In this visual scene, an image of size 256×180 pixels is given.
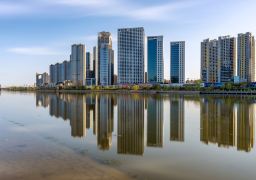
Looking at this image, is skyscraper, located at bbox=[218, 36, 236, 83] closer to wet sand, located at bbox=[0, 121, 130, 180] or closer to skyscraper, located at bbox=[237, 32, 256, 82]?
skyscraper, located at bbox=[237, 32, 256, 82]

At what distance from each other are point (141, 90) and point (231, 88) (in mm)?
54467

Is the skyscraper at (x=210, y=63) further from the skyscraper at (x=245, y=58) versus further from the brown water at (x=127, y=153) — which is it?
the brown water at (x=127, y=153)

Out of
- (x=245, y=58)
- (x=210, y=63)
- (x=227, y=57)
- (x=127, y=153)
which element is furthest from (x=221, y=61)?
(x=127, y=153)

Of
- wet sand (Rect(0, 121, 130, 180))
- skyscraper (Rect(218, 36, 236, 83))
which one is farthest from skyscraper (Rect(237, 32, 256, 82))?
wet sand (Rect(0, 121, 130, 180))

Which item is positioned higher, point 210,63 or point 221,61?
point 221,61

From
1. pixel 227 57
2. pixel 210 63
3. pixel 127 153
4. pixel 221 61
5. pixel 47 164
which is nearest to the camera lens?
pixel 47 164

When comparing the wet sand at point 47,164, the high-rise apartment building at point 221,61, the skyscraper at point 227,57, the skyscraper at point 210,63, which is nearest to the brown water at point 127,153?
the wet sand at point 47,164

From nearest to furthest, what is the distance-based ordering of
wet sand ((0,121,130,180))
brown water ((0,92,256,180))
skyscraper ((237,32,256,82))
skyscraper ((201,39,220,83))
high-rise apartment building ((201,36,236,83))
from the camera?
wet sand ((0,121,130,180)), brown water ((0,92,256,180)), high-rise apartment building ((201,36,236,83)), skyscraper ((201,39,220,83)), skyscraper ((237,32,256,82))

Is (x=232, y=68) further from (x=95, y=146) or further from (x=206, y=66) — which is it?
(x=95, y=146)

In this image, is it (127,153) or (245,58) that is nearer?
(127,153)

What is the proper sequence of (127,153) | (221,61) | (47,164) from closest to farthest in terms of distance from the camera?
(47,164), (127,153), (221,61)

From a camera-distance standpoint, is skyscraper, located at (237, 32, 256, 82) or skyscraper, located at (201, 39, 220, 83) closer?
skyscraper, located at (201, 39, 220, 83)

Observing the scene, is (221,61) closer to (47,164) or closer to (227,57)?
(227,57)

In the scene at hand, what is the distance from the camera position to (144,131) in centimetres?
2517
